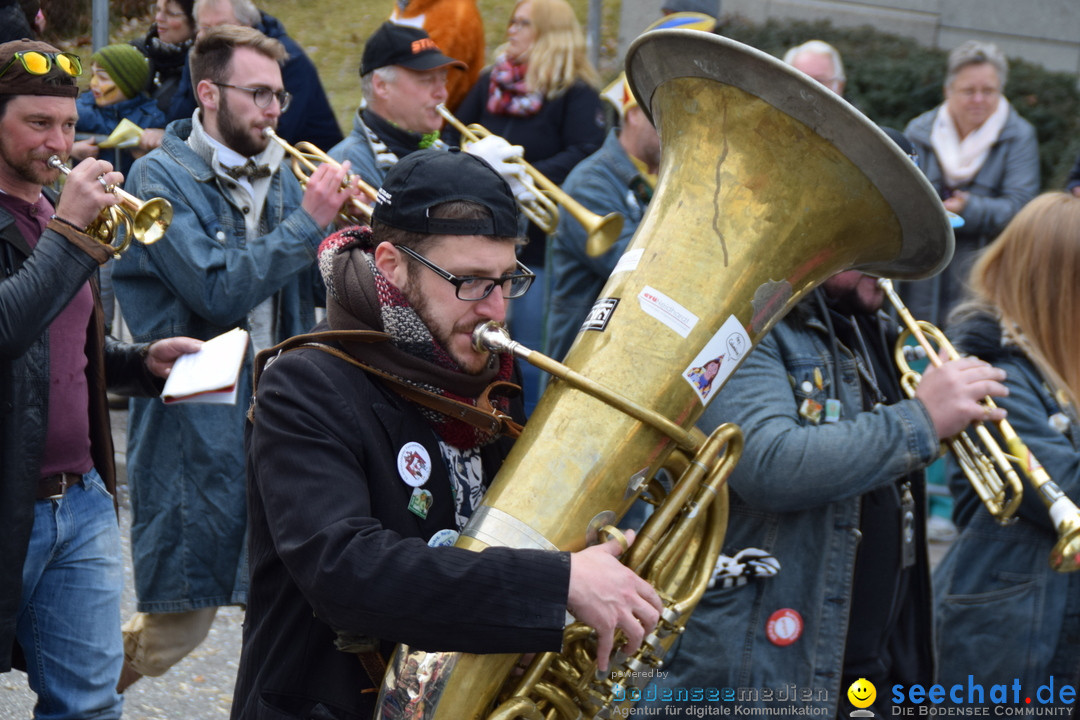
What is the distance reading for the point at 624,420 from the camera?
2.17m

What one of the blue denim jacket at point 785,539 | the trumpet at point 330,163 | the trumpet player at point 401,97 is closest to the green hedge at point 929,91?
the trumpet player at point 401,97

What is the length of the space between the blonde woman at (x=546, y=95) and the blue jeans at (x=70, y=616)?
11.2ft

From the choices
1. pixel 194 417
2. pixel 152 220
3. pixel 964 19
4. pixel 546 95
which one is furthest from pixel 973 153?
pixel 964 19

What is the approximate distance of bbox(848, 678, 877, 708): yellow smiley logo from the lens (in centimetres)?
323

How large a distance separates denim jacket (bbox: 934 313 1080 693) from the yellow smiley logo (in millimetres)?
500

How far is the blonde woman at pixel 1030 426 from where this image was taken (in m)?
3.51

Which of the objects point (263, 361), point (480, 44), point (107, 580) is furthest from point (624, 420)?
point (480, 44)

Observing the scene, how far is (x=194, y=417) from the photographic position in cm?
393

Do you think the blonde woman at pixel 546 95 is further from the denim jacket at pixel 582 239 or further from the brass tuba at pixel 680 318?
the brass tuba at pixel 680 318

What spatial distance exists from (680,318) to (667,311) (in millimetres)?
26

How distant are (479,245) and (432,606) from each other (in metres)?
0.63

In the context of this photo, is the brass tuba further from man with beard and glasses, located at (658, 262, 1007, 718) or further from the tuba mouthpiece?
man with beard and glasses, located at (658, 262, 1007, 718)

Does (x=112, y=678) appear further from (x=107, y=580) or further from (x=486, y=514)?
(x=486, y=514)

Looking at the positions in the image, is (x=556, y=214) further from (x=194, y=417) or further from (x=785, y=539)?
(x=785, y=539)
